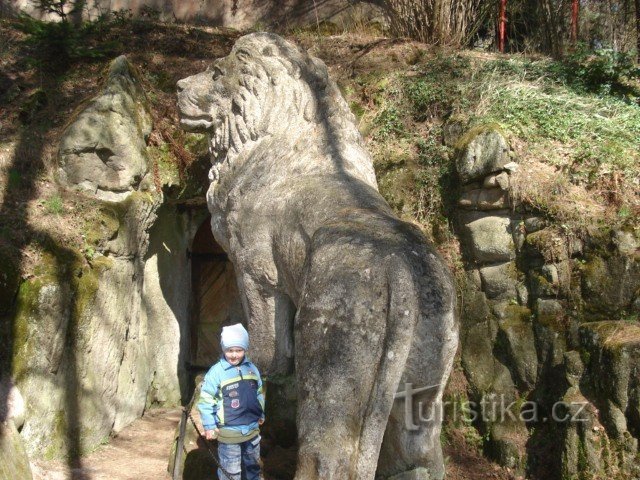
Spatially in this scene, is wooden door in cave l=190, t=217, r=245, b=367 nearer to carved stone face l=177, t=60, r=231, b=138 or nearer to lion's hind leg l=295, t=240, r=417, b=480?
carved stone face l=177, t=60, r=231, b=138

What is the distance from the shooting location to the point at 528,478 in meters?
4.81

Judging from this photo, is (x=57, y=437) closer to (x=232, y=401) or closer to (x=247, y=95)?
(x=232, y=401)

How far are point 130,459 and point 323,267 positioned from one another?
291 cm

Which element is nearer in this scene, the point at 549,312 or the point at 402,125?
the point at 549,312

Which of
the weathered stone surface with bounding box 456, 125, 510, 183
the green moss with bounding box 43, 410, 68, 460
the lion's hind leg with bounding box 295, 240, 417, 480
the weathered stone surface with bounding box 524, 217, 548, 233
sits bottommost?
the green moss with bounding box 43, 410, 68, 460

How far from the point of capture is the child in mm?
3334

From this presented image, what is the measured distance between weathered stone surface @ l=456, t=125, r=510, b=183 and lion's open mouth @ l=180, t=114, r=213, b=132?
2172 mm

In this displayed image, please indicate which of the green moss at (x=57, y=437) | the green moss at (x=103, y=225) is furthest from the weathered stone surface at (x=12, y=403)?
the green moss at (x=103, y=225)

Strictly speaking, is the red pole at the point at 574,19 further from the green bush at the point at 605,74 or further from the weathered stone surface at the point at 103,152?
the weathered stone surface at the point at 103,152

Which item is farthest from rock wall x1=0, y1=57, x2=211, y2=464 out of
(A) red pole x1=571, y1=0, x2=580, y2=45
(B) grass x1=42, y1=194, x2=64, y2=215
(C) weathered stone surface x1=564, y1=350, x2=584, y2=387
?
(A) red pole x1=571, y1=0, x2=580, y2=45

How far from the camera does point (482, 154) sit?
5.37 m

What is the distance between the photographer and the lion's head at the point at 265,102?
4203mm

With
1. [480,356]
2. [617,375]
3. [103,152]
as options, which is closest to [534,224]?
[480,356]

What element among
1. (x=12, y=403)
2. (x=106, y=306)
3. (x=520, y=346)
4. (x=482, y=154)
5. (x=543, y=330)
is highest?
(x=482, y=154)
